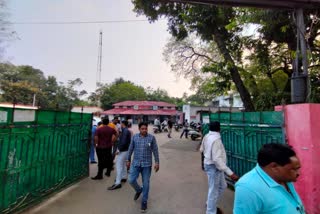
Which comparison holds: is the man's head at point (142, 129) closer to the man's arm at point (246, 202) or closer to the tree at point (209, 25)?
the man's arm at point (246, 202)

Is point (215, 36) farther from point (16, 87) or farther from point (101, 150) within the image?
point (16, 87)

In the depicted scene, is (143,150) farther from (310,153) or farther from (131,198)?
(310,153)

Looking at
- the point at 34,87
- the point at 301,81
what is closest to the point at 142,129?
the point at 301,81

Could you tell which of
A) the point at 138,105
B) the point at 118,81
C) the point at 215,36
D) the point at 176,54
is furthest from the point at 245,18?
the point at 118,81

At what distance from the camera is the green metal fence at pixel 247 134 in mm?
4375

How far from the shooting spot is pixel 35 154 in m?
4.43

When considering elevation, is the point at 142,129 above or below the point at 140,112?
below

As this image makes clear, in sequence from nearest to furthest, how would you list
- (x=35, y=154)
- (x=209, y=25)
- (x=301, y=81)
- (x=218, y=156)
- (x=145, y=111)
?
(x=218, y=156), (x=35, y=154), (x=301, y=81), (x=209, y=25), (x=145, y=111)

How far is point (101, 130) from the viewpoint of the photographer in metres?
6.64

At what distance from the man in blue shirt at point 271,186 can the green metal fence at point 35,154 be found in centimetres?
359

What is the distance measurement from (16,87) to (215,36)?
37587 millimetres

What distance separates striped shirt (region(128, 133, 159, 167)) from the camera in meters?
4.57

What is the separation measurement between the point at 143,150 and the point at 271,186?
3306 millimetres

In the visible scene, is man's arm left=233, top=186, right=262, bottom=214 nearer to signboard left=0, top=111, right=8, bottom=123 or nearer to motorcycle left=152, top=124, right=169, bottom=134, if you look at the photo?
signboard left=0, top=111, right=8, bottom=123
